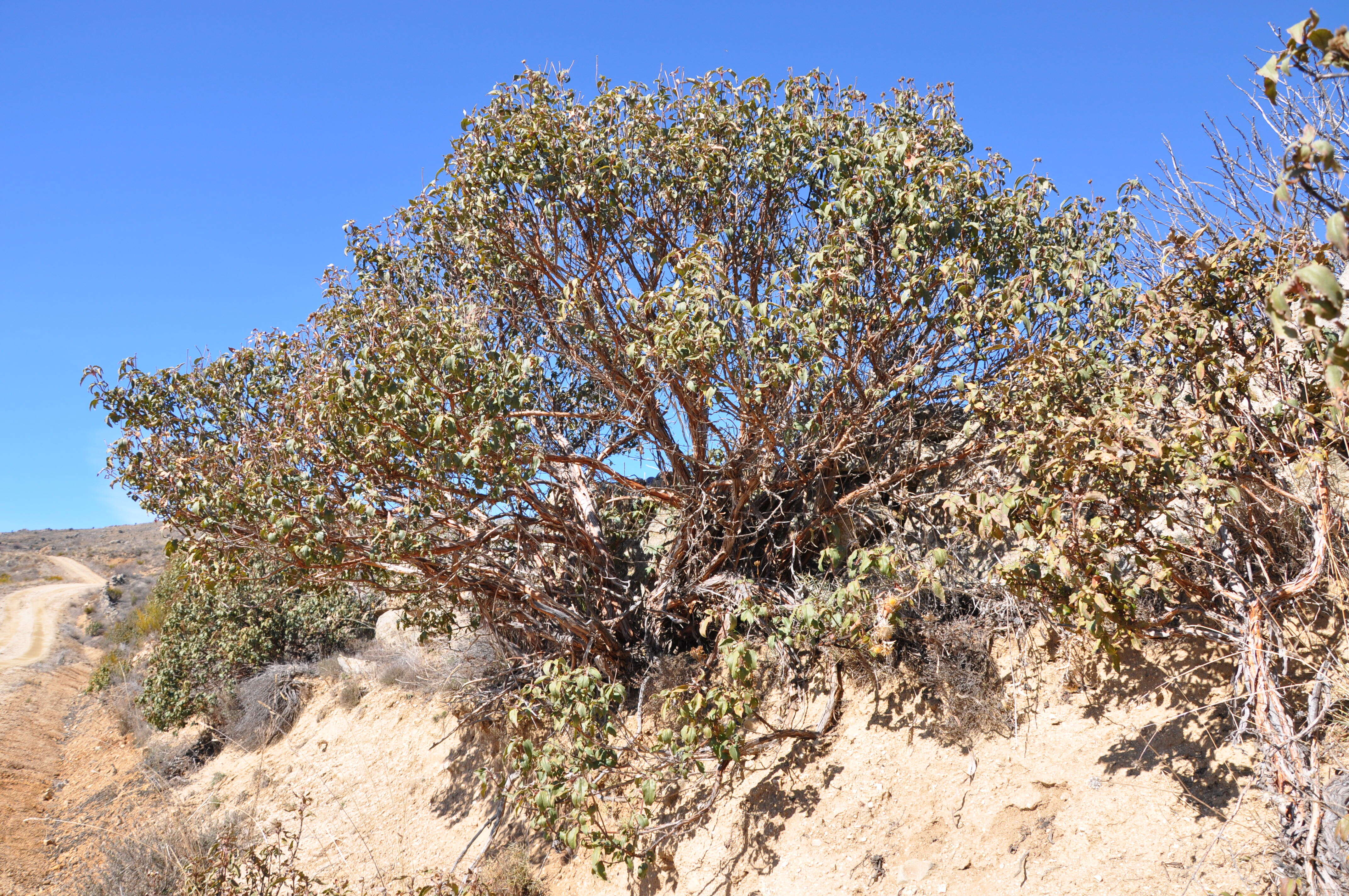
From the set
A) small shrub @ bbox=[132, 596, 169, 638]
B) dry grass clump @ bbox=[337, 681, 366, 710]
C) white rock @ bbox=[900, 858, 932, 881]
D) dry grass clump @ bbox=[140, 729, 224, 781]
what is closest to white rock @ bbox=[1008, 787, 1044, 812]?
white rock @ bbox=[900, 858, 932, 881]

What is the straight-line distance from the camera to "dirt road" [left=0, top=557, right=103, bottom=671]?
22891mm

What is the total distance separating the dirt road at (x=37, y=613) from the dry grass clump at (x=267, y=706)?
42.1 feet

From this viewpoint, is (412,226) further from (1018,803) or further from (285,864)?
(1018,803)

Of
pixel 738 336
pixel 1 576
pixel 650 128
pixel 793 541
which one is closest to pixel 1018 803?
pixel 793 541

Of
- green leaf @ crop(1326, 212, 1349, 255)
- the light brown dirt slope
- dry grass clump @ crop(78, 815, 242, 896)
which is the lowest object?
dry grass clump @ crop(78, 815, 242, 896)

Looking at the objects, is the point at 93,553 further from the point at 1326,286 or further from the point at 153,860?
the point at 1326,286

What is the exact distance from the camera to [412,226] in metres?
9.01

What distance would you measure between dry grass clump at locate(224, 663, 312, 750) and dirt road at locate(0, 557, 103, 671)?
12.8 meters

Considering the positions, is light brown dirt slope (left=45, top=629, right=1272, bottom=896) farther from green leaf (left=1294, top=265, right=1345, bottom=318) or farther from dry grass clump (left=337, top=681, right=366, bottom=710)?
green leaf (left=1294, top=265, right=1345, bottom=318)

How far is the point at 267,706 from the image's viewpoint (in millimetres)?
11828

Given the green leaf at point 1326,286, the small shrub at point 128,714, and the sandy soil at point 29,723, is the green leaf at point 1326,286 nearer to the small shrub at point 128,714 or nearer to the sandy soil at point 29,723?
the sandy soil at point 29,723

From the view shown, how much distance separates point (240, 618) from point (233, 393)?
615cm

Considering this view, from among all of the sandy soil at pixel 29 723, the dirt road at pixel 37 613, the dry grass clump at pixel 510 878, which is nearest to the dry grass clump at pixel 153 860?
the sandy soil at pixel 29 723

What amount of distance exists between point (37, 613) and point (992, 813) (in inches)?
1423
